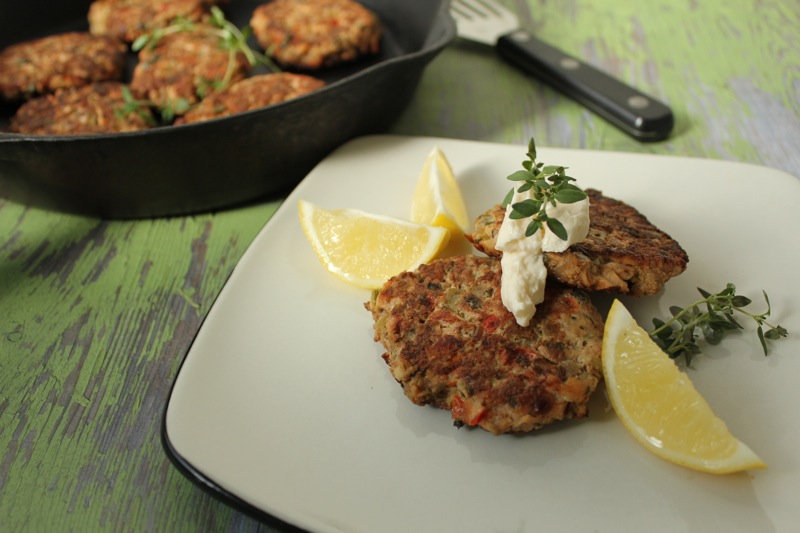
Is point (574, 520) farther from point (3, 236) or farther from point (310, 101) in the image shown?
point (3, 236)

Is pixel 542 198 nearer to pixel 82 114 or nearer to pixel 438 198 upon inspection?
pixel 438 198

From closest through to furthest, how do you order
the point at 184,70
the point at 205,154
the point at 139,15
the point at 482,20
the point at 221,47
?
the point at 205,154
the point at 184,70
the point at 221,47
the point at 139,15
the point at 482,20

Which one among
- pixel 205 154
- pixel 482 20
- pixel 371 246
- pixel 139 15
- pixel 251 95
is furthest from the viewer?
pixel 482 20

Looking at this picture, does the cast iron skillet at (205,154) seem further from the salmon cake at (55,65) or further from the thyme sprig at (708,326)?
the thyme sprig at (708,326)

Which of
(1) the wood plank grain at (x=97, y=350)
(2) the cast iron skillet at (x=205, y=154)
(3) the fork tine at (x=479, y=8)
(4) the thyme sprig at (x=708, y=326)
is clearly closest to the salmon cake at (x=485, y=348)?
(4) the thyme sprig at (x=708, y=326)

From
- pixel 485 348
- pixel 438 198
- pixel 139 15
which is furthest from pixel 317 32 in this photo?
pixel 485 348

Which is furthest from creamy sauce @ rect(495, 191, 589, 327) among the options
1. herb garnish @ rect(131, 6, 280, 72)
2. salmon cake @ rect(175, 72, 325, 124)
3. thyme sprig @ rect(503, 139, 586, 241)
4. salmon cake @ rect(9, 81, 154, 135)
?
herb garnish @ rect(131, 6, 280, 72)
